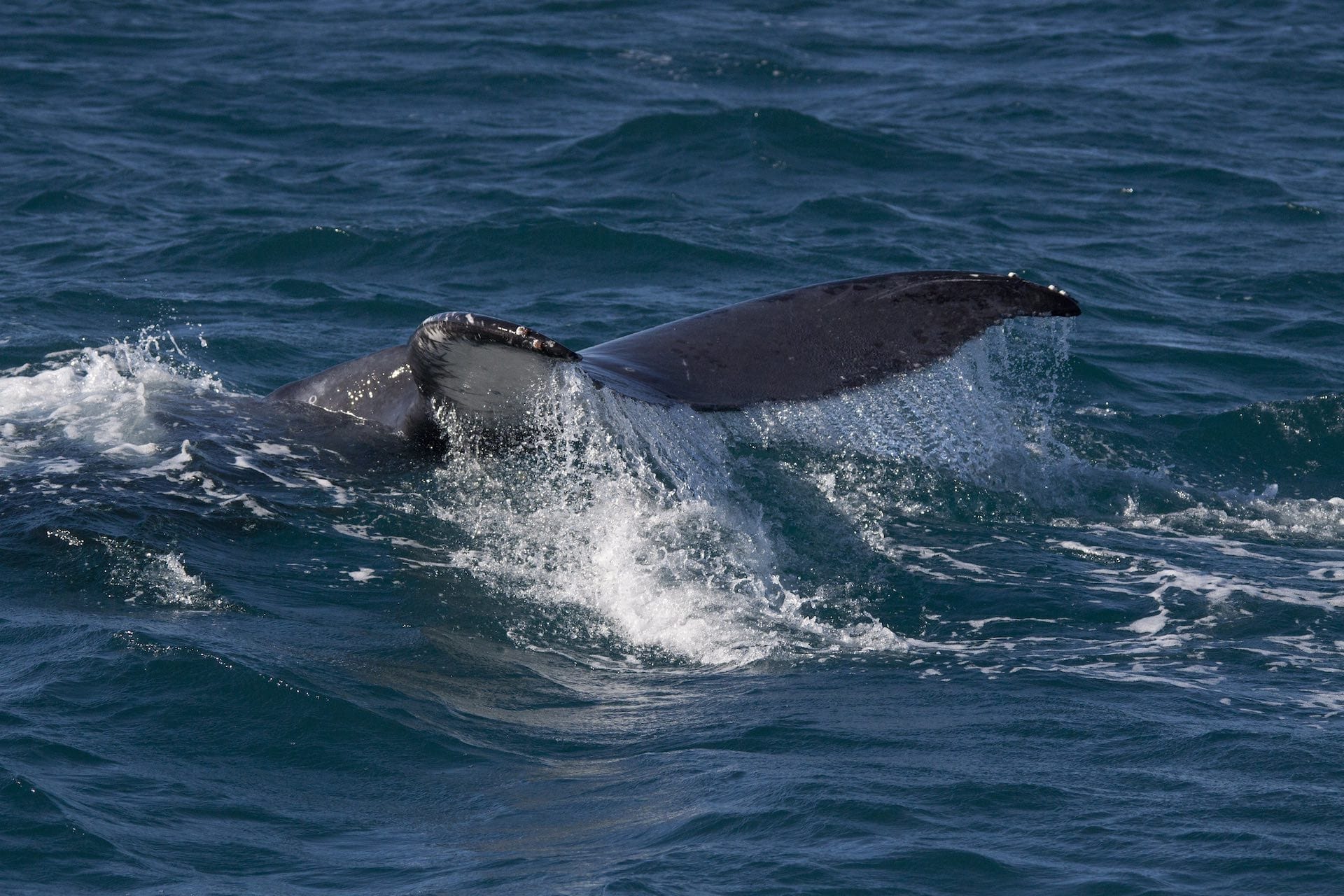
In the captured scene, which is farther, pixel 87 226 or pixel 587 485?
pixel 87 226

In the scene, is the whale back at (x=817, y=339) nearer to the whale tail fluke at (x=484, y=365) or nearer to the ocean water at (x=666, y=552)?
the ocean water at (x=666, y=552)

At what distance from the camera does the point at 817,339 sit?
7.06m

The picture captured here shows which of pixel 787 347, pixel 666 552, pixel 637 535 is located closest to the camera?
pixel 787 347

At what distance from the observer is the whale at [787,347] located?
6.75 metres

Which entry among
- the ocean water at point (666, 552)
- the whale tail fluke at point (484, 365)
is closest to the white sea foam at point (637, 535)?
the ocean water at point (666, 552)

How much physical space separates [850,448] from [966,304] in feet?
8.70

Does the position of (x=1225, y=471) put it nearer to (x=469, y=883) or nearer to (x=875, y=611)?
(x=875, y=611)

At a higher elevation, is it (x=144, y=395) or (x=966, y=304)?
(x=966, y=304)

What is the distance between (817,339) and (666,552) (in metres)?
1.34

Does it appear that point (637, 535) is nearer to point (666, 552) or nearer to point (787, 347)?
point (666, 552)

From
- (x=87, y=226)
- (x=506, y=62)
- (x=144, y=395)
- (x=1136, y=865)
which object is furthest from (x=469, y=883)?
(x=506, y=62)

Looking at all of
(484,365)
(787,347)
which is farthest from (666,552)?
(484,365)

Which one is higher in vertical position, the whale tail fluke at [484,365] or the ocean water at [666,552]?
the whale tail fluke at [484,365]

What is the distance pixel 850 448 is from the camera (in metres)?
9.52
